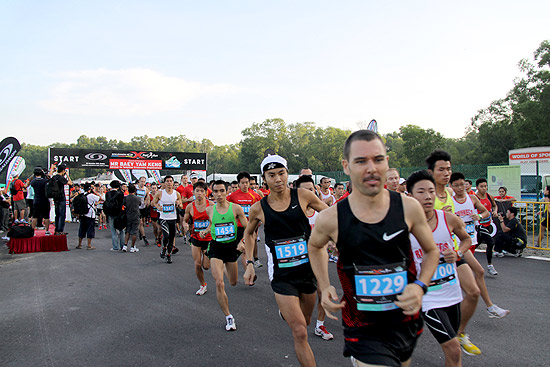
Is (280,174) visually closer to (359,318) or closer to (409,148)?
(359,318)

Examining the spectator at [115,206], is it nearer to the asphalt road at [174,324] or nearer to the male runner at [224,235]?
the asphalt road at [174,324]

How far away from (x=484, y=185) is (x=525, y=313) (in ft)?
10.2

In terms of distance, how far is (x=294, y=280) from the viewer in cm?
376

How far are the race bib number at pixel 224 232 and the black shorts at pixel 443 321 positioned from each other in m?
3.30

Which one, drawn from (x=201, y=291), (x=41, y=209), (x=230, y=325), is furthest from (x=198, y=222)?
(x=41, y=209)

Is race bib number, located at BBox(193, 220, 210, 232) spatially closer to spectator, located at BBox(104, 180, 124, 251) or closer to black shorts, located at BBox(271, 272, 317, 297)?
black shorts, located at BBox(271, 272, 317, 297)

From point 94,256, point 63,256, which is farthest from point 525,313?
point 63,256

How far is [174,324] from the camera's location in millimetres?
5391

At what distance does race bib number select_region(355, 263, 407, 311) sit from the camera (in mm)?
2184

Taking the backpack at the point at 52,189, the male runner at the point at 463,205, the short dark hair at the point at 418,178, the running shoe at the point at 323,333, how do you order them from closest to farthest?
the short dark hair at the point at 418,178, the running shoe at the point at 323,333, the male runner at the point at 463,205, the backpack at the point at 52,189

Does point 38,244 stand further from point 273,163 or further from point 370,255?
point 370,255

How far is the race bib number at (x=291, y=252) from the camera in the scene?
3.84 m

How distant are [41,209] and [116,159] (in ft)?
49.8

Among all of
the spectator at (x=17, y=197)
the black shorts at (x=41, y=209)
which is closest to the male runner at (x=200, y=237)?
the black shorts at (x=41, y=209)
